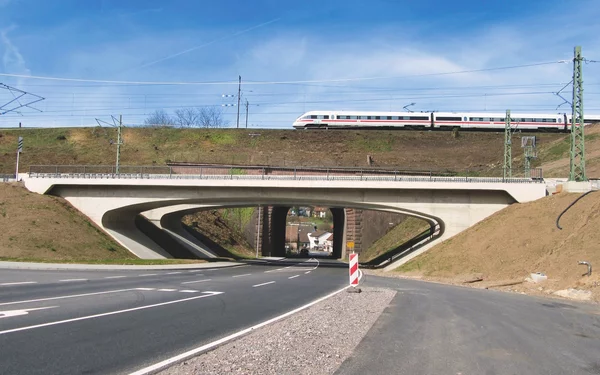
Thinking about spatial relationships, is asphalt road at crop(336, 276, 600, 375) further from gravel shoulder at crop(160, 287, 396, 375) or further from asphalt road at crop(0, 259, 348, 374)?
asphalt road at crop(0, 259, 348, 374)

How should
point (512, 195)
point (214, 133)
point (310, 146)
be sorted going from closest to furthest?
point (512, 195)
point (310, 146)
point (214, 133)

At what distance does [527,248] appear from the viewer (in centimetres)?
2780

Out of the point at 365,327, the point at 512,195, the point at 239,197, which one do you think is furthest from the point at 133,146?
the point at 365,327

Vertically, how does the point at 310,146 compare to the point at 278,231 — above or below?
above

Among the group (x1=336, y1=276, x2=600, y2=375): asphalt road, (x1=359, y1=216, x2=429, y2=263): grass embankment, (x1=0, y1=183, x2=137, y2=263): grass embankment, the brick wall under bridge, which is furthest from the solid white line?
the brick wall under bridge

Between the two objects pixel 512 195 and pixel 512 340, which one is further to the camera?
pixel 512 195

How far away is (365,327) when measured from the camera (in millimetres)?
9469

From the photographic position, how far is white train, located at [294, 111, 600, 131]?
212ft

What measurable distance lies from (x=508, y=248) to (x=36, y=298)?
25.0 metres

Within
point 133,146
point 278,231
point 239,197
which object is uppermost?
point 133,146

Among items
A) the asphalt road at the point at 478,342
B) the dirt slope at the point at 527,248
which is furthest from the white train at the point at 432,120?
the asphalt road at the point at 478,342

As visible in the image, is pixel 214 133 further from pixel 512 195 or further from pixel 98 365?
pixel 98 365

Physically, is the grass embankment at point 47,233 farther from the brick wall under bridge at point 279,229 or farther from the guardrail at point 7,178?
the brick wall under bridge at point 279,229

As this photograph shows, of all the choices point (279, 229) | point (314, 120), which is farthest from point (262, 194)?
point (279, 229)
